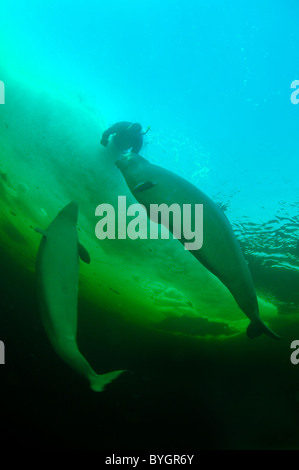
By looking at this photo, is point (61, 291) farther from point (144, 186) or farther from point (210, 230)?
point (210, 230)

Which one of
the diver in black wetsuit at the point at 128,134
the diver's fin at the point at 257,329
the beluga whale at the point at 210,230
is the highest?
the diver in black wetsuit at the point at 128,134

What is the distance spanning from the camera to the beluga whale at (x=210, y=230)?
280 centimetres

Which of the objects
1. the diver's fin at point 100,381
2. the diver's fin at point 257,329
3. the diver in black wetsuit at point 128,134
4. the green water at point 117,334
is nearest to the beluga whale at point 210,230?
the diver's fin at point 257,329

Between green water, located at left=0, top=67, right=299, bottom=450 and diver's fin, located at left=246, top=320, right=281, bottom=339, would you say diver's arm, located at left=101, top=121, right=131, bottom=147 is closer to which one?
green water, located at left=0, top=67, right=299, bottom=450

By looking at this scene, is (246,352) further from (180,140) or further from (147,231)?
(180,140)

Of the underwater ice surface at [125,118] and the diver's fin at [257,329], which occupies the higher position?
the underwater ice surface at [125,118]

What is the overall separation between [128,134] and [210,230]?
379 centimetres

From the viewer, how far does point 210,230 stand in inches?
110

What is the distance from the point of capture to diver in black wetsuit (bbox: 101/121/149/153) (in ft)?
18.5

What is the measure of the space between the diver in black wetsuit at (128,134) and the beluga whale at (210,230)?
2.72m

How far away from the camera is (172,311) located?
46.1 ft

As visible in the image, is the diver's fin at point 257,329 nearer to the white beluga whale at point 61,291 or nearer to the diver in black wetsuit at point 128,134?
the white beluga whale at point 61,291

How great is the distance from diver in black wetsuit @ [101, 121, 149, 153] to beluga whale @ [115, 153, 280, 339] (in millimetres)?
2723

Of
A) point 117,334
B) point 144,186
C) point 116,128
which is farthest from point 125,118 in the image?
point 117,334
